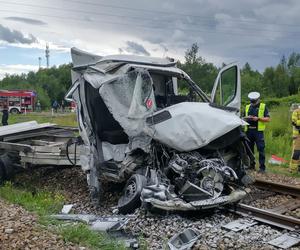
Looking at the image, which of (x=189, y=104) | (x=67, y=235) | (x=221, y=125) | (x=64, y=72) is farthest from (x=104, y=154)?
(x=64, y=72)

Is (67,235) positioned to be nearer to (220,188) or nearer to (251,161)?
(220,188)

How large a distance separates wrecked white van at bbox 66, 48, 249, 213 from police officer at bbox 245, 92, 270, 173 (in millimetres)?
2464

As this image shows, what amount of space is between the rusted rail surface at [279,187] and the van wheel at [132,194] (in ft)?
9.06

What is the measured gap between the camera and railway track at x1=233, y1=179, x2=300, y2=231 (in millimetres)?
6246

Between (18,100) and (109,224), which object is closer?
(109,224)

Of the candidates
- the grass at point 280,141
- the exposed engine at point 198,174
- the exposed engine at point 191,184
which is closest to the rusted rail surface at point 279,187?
the exposed engine at point 191,184

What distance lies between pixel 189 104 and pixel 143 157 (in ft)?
3.70

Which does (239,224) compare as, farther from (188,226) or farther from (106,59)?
(106,59)

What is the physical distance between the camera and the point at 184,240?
568cm

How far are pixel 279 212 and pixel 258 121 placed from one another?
398cm

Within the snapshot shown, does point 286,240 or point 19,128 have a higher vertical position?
point 19,128

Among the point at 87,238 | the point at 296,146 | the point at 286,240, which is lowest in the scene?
the point at 286,240

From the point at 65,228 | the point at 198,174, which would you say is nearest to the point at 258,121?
the point at 198,174

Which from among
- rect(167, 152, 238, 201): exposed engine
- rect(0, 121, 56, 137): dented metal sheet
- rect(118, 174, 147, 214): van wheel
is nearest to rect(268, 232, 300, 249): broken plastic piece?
rect(167, 152, 238, 201): exposed engine
